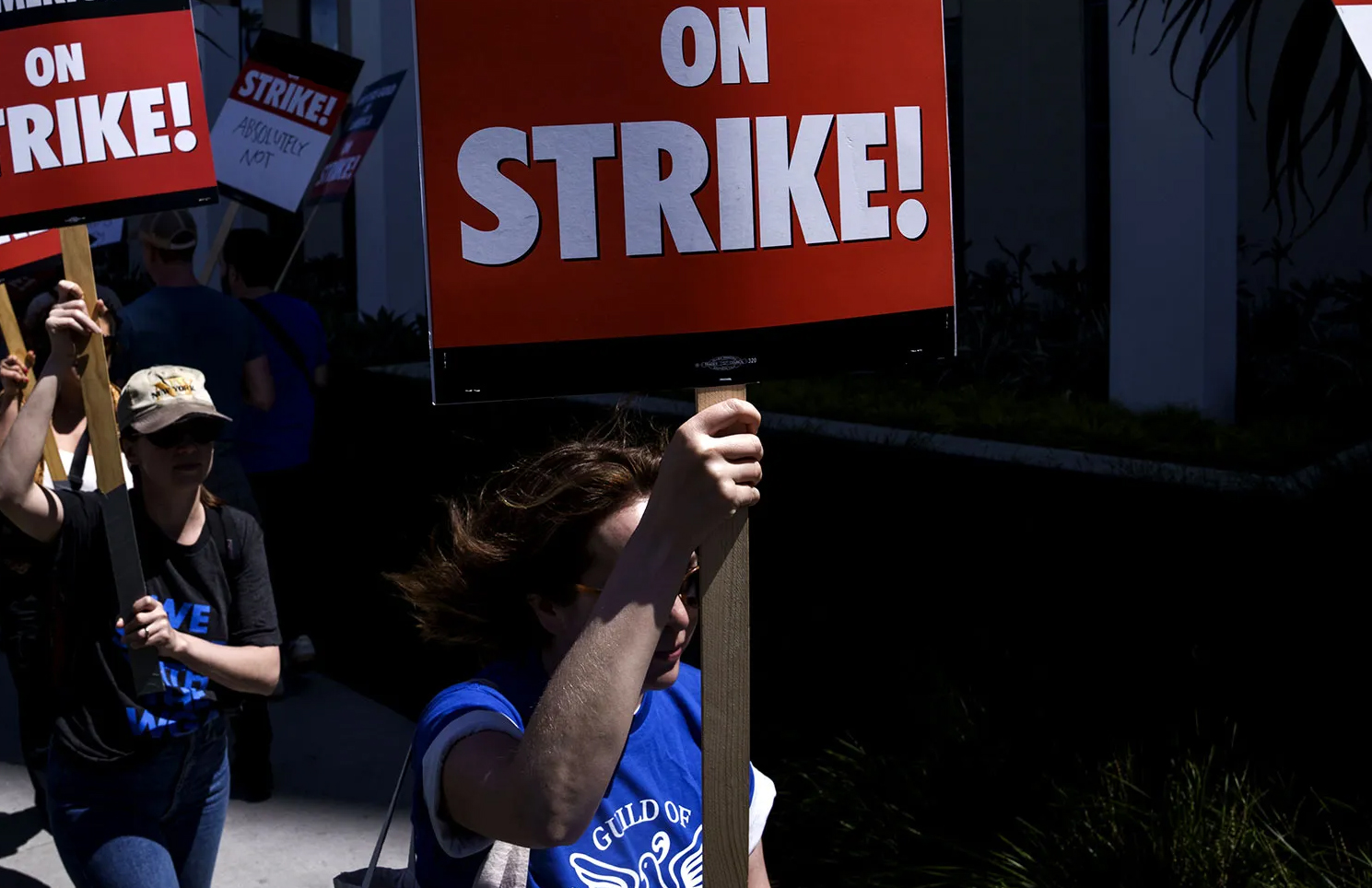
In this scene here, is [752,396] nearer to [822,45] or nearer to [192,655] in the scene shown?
[192,655]

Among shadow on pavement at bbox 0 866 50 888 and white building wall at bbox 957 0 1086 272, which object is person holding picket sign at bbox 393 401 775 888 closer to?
shadow on pavement at bbox 0 866 50 888

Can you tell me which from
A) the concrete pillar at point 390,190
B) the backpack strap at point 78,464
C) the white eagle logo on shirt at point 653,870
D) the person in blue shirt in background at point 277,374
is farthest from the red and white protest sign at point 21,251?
the concrete pillar at point 390,190

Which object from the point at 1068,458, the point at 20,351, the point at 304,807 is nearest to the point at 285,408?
the point at 304,807

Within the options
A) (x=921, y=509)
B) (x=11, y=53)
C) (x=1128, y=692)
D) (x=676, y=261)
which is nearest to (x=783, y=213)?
(x=676, y=261)

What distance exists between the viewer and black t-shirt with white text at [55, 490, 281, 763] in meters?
3.40

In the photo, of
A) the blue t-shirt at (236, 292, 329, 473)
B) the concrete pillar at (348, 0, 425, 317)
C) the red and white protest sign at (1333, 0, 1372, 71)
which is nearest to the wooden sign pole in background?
the blue t-shirt at (236, 292, 329, 473)

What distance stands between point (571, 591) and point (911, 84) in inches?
29.7

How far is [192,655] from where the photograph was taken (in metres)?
3.39

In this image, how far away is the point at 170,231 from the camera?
5699 mm

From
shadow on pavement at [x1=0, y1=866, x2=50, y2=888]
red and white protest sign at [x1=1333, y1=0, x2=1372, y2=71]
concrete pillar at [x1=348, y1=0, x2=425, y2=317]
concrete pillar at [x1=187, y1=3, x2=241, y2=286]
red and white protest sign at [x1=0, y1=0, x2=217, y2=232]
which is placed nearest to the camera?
red and white protest sign at [x1=1333, y1=0, x2=1372, y2=71]

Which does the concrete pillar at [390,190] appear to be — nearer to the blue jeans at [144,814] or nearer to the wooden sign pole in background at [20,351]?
the wooden sign pole in background at [20,351]

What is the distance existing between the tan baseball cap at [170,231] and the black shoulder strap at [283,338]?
0.81 metres

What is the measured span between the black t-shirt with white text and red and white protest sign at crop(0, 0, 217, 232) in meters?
0.70

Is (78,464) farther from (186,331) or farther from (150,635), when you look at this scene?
(150,635)
